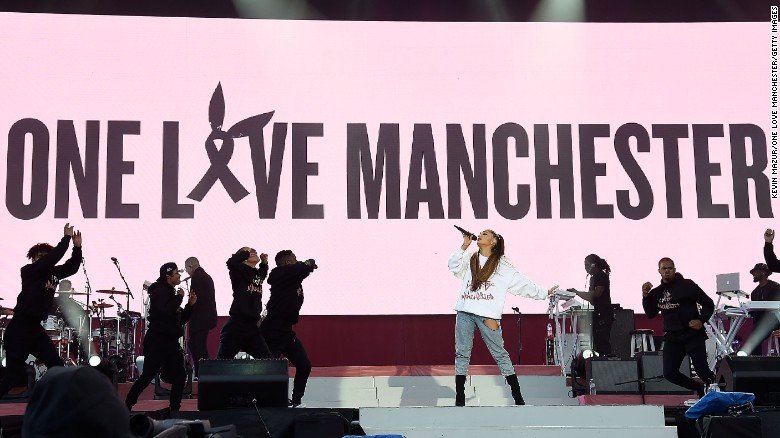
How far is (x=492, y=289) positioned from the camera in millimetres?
7410

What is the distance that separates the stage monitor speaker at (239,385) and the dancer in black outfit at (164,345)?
663 mm

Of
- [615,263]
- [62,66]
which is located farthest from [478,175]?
[62,66]

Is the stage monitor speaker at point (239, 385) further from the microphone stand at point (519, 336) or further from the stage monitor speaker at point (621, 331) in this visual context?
the stage monitor speaker at point (621, 331)

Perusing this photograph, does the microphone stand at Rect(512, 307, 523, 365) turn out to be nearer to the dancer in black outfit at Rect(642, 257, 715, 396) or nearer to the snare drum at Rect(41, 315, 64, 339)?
the dancer in black outfit at Rect(642, 257, 715, 396)

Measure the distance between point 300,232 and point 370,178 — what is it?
1.08 m

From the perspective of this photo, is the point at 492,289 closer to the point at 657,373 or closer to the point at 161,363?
the point at 657,373

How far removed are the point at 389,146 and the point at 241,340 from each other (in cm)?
439

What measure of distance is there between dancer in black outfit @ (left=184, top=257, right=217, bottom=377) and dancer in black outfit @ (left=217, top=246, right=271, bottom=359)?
56.6 inches

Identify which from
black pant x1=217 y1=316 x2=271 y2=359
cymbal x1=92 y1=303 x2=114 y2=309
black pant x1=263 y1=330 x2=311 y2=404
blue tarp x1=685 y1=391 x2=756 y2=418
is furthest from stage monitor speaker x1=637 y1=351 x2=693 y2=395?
cymbal x1=92 y1=303 x2=114 y2=309

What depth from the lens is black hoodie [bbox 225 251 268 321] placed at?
7.68 m

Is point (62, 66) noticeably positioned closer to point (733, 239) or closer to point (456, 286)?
point (456, 286)

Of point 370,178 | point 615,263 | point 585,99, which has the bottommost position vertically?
point 615,263

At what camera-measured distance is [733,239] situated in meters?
11.3

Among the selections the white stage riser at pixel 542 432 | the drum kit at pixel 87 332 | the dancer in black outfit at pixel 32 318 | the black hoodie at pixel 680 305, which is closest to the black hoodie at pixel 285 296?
the dancer in black outfit at pixel 32 318
